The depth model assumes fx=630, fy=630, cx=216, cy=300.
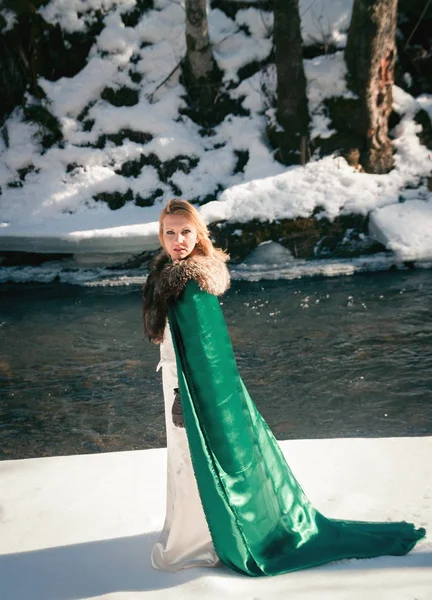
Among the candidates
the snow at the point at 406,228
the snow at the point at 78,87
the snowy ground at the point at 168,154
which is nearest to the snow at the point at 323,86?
the snowy ground at the point at 168,154

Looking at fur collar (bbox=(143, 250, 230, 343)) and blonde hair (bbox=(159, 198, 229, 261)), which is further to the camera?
blonde hair (bbox=(159, 198, 229, 261))

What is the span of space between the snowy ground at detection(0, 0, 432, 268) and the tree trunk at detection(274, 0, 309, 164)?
0.92ft

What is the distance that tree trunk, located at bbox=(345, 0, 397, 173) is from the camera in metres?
11.1

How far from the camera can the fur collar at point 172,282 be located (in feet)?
7.68

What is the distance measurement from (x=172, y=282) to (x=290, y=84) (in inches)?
409

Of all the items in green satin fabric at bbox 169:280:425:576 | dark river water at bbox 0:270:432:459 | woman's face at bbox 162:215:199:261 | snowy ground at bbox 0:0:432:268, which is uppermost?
snowy ground at bbox 0:0:432:268

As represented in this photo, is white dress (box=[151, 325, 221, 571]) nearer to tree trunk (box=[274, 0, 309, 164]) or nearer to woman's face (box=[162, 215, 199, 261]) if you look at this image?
woman's face (box=[162, 215, 199, 261])

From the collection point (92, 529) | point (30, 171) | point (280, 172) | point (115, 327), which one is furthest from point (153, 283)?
point (30, 171)

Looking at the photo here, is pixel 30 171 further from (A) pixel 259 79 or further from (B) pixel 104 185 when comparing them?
(A) pixel 259 79

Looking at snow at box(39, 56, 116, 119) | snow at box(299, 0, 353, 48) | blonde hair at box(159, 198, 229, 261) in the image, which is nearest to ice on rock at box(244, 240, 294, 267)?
snow at box(299, 0, 353, 48)

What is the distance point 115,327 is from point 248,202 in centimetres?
385

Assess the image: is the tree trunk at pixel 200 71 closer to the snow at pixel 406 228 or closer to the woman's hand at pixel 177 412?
the snow at pixel 406 228

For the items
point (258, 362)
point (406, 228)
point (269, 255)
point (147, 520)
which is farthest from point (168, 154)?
point (147, 520)

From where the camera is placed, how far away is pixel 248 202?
10.5 metres
